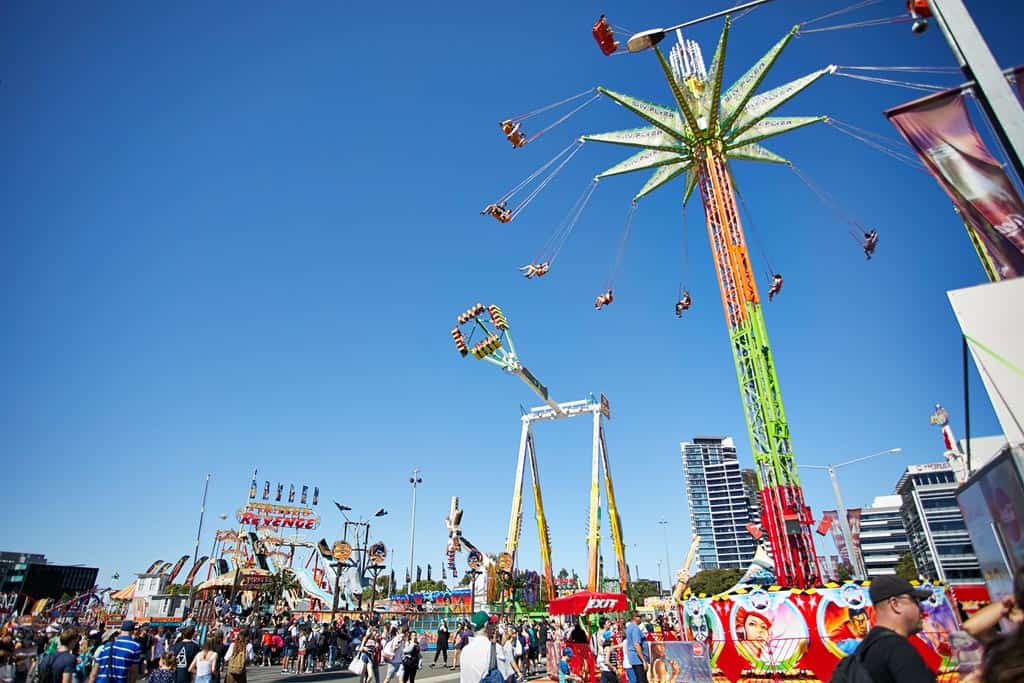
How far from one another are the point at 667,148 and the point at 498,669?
81.0 ft

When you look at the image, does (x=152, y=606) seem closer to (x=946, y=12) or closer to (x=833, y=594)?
(x=833, y=594)

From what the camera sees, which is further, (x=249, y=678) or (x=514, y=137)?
(x=514, y=137)

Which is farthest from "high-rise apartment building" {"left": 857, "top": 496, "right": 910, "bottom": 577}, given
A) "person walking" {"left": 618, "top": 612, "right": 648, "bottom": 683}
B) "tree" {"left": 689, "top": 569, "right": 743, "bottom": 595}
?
"person walking" {"left": 618, "top": 612, "right": 648, "bottom": 683}

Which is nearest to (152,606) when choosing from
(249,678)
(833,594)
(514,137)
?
(249,678)

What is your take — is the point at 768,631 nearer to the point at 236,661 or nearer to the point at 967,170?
the point at 236,661

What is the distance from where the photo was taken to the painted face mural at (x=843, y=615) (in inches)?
572

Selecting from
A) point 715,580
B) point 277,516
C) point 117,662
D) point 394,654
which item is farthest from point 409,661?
point 715,580

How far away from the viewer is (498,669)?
6223 millimetres

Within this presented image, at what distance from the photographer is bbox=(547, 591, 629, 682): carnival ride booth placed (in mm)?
15258

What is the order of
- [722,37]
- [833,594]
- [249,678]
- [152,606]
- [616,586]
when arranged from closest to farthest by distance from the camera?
[833,594] < [249,678] < [722,37] < [152,606] < [616,586]

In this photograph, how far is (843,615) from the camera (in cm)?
1475

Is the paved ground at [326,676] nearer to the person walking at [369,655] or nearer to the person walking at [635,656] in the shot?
the person walking at [369,655]

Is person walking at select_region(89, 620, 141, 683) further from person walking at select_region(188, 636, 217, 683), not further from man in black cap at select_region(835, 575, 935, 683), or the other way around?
man in black cap at select_region(835, 575, 935, 683)

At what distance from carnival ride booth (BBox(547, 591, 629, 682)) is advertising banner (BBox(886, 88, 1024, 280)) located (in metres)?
14.2
